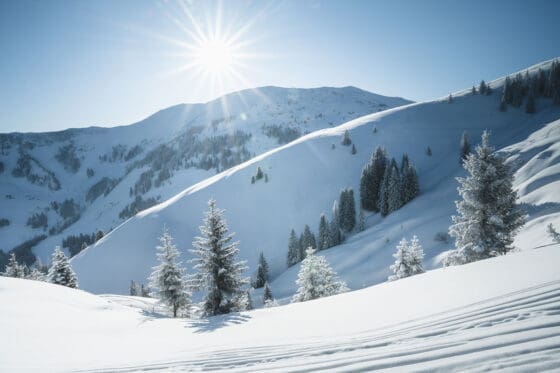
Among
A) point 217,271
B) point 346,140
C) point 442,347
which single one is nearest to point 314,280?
point 217,271

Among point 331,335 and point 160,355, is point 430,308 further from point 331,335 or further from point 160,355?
point 160,355

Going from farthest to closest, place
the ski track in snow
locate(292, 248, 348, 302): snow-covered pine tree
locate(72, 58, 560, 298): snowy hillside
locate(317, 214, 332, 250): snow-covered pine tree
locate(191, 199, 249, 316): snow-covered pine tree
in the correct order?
1. locate(317, 214, 332, 250): snow-covered pine tree
2. locate(72, 58, 560, 298): snowy hillside
3. locate(292, 248, 348, 302): snow-covered pine tree
4. locate(191, 199, 249, 316): snow-covered pine tree
5. the ski track in snow

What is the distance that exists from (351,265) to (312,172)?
3804cm

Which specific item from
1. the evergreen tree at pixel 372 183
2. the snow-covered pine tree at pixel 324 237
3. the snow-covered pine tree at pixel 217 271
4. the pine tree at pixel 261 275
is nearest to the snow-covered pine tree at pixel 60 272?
the snow-covered pine tree at pixel 217 271

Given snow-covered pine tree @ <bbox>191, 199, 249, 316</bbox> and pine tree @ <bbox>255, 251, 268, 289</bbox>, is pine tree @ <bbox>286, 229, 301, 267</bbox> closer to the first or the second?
pine tree @ <bbox>255, 251, 268, 289</bbox>

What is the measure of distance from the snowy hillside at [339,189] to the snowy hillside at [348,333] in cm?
2899

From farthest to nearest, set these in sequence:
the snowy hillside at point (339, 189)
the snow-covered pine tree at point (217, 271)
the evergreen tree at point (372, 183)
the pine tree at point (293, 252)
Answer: the evergreen tree at point (372, 183) → the pine tree at point (293, 252) → the snowy hillside at point (339, 189) → the snow-covered pine tree at point (217, 271)

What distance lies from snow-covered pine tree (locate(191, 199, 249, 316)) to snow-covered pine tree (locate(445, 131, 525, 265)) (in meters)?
13.6

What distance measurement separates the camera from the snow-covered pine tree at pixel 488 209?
47.7 ft

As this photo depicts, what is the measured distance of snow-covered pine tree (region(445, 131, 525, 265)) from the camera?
1455 cm

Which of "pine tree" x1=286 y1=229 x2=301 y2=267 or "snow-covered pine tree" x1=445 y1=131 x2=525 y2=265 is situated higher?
"pine tree" x1=286 y1=229 x2=301 y2=267

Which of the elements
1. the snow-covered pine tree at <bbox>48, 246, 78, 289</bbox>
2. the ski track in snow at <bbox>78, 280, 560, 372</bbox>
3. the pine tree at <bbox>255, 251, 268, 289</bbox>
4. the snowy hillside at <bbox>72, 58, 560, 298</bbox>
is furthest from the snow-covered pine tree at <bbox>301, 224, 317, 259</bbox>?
the ski track in snow at <bbox>78, 280, 560, 372</bbox>

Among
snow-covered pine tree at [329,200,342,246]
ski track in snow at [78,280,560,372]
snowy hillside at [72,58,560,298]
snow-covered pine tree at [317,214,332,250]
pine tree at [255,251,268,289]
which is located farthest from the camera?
snow-covered pine tree at [329,200,342,246]

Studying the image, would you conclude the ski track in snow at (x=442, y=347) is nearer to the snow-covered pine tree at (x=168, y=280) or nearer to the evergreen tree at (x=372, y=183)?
the snow-covered pine tree at (x=168, y=280)
